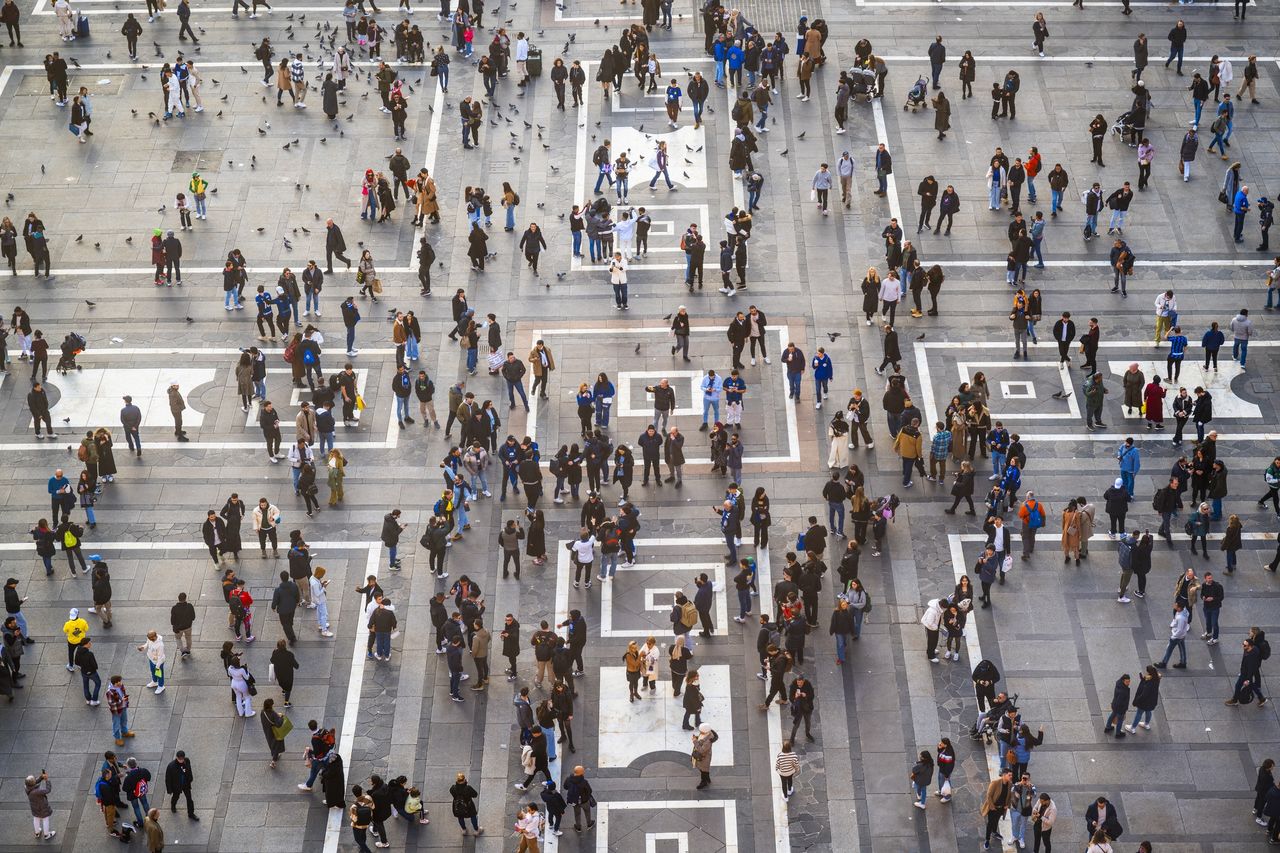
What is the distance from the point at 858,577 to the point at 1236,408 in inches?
502

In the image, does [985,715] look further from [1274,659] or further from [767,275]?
[767,275]

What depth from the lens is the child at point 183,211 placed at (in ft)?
176

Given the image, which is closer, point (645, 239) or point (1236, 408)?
point (1236, 408)

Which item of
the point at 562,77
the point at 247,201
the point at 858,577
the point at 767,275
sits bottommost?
the point at 858,577

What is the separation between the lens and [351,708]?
38.6 metres

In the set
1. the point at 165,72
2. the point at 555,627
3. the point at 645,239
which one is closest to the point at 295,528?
the point at 555,627

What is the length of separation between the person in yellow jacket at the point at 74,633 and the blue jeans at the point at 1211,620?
25.3m

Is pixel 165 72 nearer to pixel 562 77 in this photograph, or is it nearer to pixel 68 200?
pixel 68 200

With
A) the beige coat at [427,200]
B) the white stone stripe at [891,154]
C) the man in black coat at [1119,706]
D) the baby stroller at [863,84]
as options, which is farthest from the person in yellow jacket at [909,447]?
the baby stroller at [863,84]

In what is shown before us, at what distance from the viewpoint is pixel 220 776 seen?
37219 mm

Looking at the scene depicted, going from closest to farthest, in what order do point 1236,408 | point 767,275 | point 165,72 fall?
point 1236,408
point 767,275
point 165,72

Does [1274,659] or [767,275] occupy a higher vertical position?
[767,275]

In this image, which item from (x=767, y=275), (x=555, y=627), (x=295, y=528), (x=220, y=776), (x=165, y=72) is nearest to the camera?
(x=220, y=776)

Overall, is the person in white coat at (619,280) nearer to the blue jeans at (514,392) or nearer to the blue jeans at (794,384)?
the blue jeans at (514,392)
